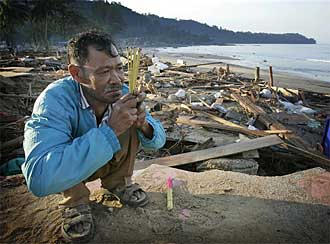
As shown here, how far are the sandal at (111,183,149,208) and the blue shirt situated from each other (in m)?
0.81

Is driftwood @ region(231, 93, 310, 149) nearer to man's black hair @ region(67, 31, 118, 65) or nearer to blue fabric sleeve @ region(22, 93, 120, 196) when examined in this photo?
man's black hair @ region(67, 31, 118, 65)

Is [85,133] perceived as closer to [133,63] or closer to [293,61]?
[133,63]

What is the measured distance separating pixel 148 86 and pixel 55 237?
923cm

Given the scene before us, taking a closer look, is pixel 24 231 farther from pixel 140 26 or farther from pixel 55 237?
pixel 140 26

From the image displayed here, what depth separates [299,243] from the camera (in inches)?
95.0

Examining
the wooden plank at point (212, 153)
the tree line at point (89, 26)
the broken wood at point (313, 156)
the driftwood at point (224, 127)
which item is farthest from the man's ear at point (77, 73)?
the driftwood at point (224, 127)

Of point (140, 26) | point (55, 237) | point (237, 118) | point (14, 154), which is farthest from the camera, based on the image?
point (140, 26)

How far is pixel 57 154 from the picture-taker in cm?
193

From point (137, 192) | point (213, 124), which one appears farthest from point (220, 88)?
point (137, 192)

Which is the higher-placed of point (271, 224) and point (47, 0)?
point (47, 0)

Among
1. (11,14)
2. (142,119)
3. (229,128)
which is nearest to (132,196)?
(142,119)

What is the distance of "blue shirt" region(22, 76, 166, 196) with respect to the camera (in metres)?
1.93

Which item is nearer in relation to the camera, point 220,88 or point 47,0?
point 220,88

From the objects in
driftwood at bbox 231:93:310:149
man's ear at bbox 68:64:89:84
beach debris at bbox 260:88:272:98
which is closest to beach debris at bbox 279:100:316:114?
beach debris at bbox 260:88:272:98
